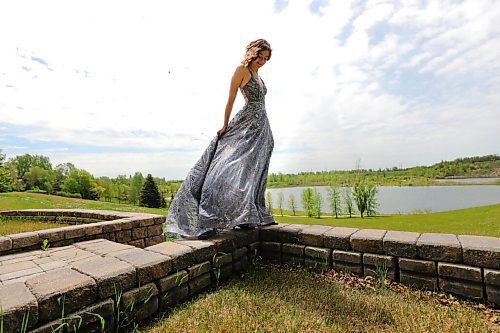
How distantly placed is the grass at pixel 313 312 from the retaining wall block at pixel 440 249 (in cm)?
36

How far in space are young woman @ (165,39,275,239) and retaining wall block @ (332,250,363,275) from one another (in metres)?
0.92

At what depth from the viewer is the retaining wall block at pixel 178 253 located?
2.40 meters

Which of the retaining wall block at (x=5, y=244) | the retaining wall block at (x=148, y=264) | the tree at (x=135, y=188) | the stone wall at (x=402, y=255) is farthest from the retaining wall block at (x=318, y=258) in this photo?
the tree at (x=135, y=188)

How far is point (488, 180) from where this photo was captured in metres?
81.2

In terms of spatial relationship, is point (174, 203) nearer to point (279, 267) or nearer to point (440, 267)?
point (279, 267)

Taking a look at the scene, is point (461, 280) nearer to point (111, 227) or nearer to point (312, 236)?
point (312, 236)

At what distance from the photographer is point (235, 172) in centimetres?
326

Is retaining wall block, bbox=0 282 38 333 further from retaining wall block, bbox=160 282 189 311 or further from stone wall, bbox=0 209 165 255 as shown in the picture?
stone wall, bbox=0 209 165 255

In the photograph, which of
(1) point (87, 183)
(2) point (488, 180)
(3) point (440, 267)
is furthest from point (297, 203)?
(2) point (488, 180)

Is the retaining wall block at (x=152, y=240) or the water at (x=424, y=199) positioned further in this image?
the water at (x=424, y=199)

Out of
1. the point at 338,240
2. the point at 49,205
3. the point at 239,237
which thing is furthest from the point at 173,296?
the point at 49,205

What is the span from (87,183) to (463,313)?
63.1 meters

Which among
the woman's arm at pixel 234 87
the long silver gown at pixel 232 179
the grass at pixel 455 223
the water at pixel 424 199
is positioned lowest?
the water at pixel 424 199

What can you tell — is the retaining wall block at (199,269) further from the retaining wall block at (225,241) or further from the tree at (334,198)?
the tree at (334,198)
